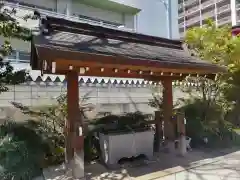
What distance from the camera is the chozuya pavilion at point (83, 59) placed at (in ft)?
12.1

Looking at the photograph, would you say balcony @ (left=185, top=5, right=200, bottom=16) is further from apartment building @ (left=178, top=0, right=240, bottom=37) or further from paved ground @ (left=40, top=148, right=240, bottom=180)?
paved ground @ (left=40, top=148, right=240, bottom=180)

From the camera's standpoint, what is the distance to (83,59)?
3.65m

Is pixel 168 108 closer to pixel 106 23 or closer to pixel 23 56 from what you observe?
pixel 23 56

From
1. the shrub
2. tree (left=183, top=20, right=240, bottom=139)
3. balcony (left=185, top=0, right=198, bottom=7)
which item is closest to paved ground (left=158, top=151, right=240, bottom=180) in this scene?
tree (left=183, top=20, right=240, bottom=139)

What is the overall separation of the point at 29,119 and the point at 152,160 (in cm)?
351

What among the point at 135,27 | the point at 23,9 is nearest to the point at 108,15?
the point at 135,27

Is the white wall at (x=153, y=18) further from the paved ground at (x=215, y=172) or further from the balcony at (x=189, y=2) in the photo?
the balcony at (x=189, y=2)

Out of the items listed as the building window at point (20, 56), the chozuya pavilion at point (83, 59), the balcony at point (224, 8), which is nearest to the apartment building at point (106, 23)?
the building window at point (20, 56)

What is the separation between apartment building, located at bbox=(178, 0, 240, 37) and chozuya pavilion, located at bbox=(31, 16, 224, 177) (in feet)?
144

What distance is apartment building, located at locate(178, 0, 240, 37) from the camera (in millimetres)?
47247

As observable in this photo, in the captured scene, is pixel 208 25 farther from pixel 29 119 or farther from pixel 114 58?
pixel 29 119

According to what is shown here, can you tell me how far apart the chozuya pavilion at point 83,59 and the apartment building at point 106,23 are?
1872 mm

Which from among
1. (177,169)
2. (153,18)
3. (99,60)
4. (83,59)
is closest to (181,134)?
(177,169)

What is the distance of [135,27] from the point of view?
597 inches
